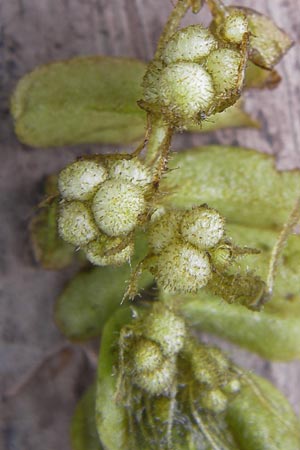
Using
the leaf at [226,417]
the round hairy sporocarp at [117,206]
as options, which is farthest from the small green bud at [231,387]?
the round hairy sporocarp at [117,206]

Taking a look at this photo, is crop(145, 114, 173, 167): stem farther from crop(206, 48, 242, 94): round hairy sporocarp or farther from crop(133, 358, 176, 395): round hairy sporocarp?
crop(133, 358, 176, 395): round hairy sporocarp

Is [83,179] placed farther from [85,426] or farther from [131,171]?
[85,426]

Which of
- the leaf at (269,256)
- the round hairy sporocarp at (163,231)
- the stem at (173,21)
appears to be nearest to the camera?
the round hairy sporocarp at (163,231)

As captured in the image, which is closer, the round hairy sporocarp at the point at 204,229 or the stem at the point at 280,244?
the round hairy sporocarp at the point at 204,229

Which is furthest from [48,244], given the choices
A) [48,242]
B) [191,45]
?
[191,45]

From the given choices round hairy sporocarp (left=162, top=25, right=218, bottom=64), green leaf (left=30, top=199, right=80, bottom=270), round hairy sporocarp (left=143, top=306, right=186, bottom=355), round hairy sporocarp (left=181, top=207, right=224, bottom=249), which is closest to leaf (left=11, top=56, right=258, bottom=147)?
green leaf (left=30, top=199, right=80, bottom=270)

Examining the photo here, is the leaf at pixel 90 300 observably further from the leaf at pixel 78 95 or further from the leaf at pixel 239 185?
the leaf at pixel 78 95
